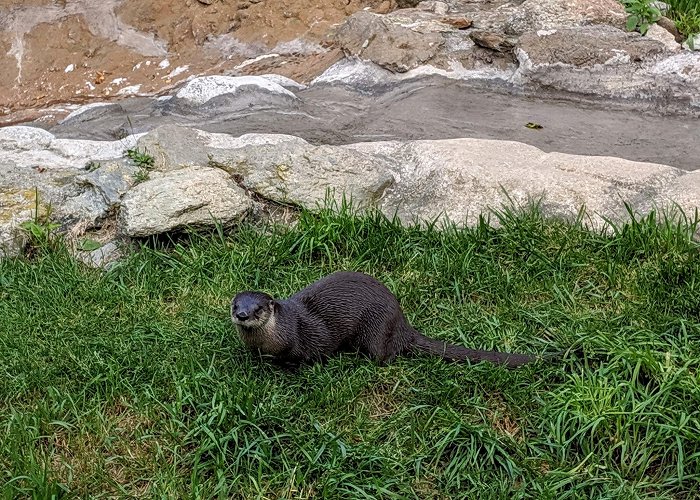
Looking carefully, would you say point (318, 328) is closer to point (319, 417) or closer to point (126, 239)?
point (319, 417)

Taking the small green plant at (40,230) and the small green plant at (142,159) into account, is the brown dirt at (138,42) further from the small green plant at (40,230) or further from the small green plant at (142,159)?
the small green plant at (40,230)

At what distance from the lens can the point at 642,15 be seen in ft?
19.4

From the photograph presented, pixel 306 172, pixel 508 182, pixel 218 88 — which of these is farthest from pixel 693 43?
pixel 218 88

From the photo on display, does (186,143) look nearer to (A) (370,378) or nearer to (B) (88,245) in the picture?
(B) (88,245)

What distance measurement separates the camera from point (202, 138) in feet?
16.5

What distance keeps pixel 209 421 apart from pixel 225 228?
5.17 feet

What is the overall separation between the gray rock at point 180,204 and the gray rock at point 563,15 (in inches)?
106

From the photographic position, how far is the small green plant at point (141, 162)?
4.73 m

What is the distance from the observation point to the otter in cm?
335

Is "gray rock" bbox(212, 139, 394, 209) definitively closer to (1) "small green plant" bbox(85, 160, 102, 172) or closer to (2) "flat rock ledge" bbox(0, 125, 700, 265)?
(2) "flat rock ledge" bbox(0, 125, 700, 265)

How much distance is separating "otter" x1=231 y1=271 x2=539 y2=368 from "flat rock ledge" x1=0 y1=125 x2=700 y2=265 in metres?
1.01

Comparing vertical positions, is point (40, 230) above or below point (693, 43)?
below

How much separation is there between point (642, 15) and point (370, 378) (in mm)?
3838

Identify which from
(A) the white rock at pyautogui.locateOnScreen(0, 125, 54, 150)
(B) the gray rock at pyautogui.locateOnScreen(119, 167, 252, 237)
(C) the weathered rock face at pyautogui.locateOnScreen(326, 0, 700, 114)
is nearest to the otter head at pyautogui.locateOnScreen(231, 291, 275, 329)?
(B) the gray rock at pyautogui.locateOnScreen(119, 167, 252, 237)
